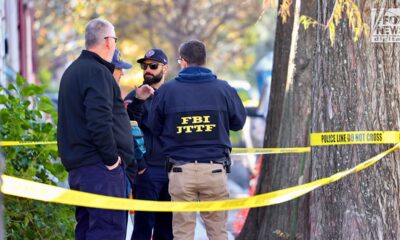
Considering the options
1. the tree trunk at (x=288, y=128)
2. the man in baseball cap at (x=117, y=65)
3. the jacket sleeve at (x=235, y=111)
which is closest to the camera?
the jacket sleeve at (x=235, y=111)

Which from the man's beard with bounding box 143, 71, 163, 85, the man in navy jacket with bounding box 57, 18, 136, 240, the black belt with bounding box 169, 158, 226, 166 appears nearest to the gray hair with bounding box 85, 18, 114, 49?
the man in navy jacket with bounding box 57, 18, 136, 240

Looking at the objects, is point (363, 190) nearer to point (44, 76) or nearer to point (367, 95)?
point (367, 95)

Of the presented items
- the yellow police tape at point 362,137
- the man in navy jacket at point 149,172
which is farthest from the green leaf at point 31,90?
the yellow police tape at point 362,137

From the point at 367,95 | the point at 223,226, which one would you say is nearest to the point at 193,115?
the point at 223,226

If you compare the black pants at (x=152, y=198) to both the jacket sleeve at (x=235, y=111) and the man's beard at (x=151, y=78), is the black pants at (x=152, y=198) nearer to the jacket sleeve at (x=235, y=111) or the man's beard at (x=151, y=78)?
the man's beard at (x=151, y=78)

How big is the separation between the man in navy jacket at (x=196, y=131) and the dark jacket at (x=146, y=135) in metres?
0.56

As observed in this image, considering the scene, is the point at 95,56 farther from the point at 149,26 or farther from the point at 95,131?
the point at 149,26

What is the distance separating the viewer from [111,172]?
21.5ft

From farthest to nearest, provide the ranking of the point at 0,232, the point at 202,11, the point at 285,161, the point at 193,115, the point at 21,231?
1. the point at 202,11
2. the point at 285,161
3. the point at 21,231
4. the point at 193,115
5. the point at 0,232

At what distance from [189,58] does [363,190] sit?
178 cm

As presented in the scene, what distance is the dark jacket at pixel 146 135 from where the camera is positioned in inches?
317

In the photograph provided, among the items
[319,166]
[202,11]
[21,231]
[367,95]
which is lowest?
[21,231]

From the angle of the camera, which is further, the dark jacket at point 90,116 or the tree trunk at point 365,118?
the tree trunk at point 365,118

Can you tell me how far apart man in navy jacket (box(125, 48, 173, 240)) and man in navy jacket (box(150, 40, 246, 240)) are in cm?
58
